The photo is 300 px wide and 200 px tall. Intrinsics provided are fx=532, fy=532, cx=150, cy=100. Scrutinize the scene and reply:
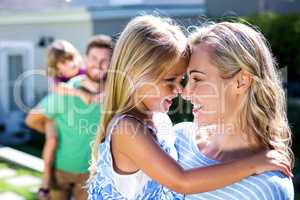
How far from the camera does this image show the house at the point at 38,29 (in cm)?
1227

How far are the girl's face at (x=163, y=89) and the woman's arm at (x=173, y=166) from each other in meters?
0.11

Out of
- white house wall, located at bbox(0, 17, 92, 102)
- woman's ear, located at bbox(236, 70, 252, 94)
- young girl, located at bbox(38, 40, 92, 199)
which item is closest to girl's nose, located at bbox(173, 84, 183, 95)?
woman's ear, located at bbox(236, 70, 252, 94)

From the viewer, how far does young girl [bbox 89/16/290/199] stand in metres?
1.72

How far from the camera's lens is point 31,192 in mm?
6059

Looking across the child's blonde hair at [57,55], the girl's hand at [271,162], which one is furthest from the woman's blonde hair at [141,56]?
the child's blonde hair at [57,55]

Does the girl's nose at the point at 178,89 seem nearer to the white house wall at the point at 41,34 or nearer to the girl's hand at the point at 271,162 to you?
the girl's hand at the point at 271,162

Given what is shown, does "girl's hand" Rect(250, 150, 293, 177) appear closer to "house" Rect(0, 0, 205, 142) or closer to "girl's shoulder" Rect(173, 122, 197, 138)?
"girl's shoulder" Rect(173, 122, 197, 138)

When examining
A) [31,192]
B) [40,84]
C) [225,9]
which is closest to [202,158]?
[31,192]

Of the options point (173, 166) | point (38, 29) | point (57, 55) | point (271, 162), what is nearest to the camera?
point (271, 162)

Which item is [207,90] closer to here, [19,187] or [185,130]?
[185,130]

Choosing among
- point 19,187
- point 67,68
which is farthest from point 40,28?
point 67,68

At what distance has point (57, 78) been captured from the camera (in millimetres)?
4062

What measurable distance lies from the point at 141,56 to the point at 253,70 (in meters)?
0.38

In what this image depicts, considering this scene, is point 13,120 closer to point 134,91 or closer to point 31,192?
point 31,192
